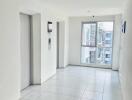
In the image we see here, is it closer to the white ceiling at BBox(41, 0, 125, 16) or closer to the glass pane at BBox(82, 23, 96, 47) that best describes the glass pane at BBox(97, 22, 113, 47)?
the glass pane at BBox(82, 23, 96, 47)

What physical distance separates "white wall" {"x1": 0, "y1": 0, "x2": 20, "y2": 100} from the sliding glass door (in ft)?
14.9

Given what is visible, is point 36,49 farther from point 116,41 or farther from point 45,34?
point 116,41

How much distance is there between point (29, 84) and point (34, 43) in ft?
4.19

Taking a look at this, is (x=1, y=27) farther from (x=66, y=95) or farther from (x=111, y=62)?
(x=111, y=62)

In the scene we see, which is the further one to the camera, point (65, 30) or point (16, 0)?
point (65, 30)

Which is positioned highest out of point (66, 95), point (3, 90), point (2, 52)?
point (2, 52)

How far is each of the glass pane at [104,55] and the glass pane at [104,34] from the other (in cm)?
24

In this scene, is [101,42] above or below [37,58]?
above

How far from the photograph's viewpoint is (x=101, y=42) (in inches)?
276

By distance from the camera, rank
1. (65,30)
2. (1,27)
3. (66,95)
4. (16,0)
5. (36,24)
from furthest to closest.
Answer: (65,30) → (36,24) → (66,95) → (16,0) → (1,27)

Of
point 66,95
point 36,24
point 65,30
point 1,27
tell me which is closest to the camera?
point 1,27

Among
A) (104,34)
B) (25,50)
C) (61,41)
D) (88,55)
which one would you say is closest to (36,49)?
(25,50)

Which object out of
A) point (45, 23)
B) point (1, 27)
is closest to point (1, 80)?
point (1, 27)

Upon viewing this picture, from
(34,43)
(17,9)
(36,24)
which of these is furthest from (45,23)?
(17,9)
